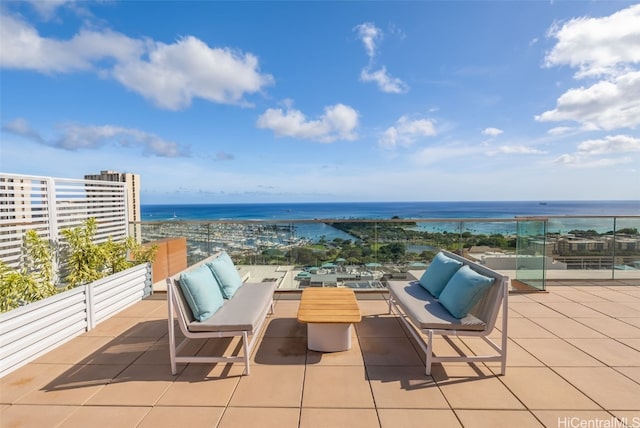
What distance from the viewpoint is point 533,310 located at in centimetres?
337

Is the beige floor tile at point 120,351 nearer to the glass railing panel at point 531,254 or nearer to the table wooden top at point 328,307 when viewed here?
the table wooden top at point 328,307

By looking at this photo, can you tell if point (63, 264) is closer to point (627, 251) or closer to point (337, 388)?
point (337, 388)

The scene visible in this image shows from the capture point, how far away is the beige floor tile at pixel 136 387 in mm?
1759

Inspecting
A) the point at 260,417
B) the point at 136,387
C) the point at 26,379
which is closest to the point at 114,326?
the point at 26,379

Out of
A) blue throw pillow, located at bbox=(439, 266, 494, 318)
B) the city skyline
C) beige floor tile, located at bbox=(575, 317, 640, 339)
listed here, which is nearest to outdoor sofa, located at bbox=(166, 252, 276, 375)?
blue throw pillow, located at bbox=(439, 266, 494, 318)

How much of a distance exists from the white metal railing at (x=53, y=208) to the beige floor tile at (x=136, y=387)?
1.84 meters

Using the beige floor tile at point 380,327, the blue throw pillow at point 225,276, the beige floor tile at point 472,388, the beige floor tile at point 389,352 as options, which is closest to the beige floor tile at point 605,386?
the beige floor tile at point 472,388

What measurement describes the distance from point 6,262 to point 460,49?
795 cm

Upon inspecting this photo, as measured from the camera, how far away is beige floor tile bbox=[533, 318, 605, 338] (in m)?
2.71

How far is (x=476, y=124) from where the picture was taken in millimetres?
9062

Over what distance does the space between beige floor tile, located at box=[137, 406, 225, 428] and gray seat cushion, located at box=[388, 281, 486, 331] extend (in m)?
1.53

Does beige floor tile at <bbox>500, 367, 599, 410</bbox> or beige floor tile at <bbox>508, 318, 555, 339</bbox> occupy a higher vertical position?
beige floor tile at <bbox>500, 367, 599, 410</bbox>

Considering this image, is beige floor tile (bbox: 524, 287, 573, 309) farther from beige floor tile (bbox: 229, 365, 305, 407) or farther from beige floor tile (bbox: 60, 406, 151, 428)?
beige floor tile (bbox: 60, 406, 151, 428)

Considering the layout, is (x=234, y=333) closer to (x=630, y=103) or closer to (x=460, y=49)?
(x=460, y=49)
